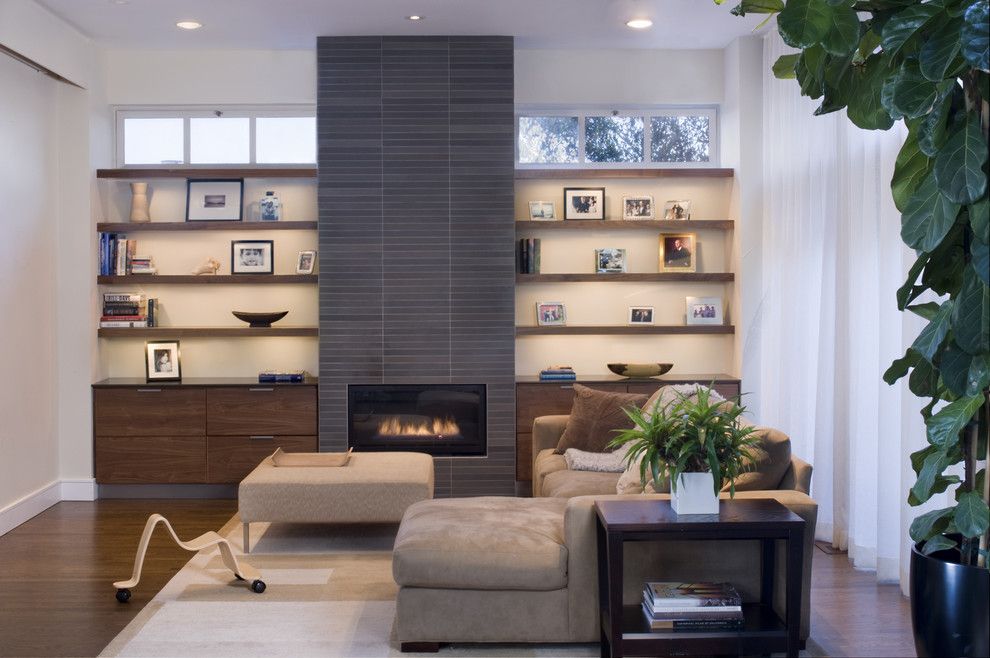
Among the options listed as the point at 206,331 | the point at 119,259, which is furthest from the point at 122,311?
the point at 206,331

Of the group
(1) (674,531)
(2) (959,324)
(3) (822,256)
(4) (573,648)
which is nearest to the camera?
(2) (959,324)

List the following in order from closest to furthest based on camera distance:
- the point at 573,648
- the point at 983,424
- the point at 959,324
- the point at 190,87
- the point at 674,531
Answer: the point at 959,324
the point at 983,424
the point at 674,531
the point at 573,648
the point at 190,87

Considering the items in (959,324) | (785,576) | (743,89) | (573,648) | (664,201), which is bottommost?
(573,648)

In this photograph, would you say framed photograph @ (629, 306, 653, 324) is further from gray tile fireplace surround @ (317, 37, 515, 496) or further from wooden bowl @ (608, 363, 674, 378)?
gray tile fireplace surround @ (317, 37, 515, 496)

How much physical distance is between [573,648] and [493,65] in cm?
394

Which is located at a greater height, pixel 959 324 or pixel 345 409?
pixel 959 324

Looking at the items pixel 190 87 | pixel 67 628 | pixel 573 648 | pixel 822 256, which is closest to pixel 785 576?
pixel 573 648

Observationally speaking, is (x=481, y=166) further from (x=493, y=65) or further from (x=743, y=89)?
(x=743, y=89)

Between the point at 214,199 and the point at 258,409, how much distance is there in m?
1.47

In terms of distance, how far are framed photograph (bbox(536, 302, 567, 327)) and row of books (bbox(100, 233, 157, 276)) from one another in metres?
2.57

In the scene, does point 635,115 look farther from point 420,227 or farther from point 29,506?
point 29,506

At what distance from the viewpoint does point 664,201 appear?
7.15 m

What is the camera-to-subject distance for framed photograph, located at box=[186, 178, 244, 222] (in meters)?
7.05

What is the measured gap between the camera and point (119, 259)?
693cm
